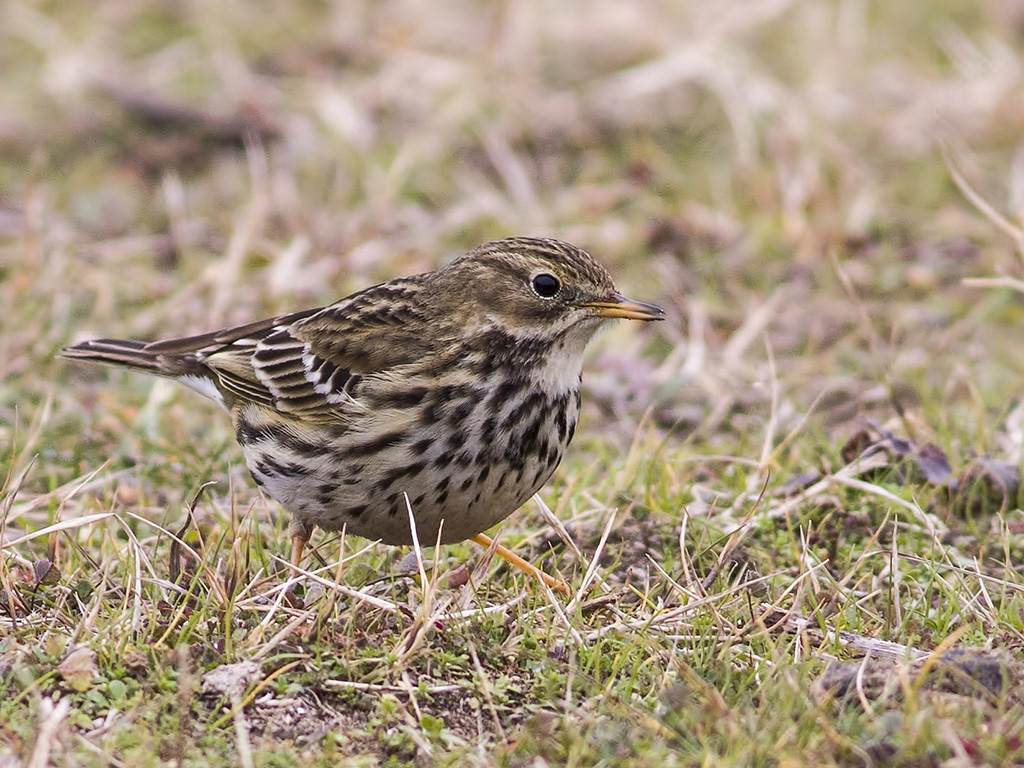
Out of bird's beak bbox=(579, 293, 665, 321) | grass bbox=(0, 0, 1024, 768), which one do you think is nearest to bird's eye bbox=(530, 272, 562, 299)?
bird's beak bbox=(579, 293, 665, 321)

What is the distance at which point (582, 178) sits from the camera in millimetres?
10734

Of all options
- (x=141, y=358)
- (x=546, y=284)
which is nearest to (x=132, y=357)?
(x=141, y=358)

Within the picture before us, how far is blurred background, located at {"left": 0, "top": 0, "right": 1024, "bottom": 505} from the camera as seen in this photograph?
821 centimetres

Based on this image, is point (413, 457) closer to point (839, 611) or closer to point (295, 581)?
point (295, 581)

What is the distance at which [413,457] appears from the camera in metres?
5.56

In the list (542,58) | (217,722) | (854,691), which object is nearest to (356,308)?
(217,722)

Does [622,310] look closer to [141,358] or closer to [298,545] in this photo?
[298,545]

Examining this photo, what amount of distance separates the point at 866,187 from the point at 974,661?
6038mm

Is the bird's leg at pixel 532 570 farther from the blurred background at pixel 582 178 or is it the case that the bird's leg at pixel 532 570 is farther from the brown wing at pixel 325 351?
the blurred background at pixel 582 178

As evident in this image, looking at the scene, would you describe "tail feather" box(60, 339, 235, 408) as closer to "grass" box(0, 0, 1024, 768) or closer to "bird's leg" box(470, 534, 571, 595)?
"grass" box(0, 0, 1024, 768)

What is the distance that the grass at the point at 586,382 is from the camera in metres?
4.73

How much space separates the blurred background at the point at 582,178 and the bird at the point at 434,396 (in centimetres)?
132

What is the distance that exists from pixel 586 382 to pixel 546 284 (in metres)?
2.08

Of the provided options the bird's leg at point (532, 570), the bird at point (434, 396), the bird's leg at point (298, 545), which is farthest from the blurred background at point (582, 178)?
the bird's leg at point (532, 570)
